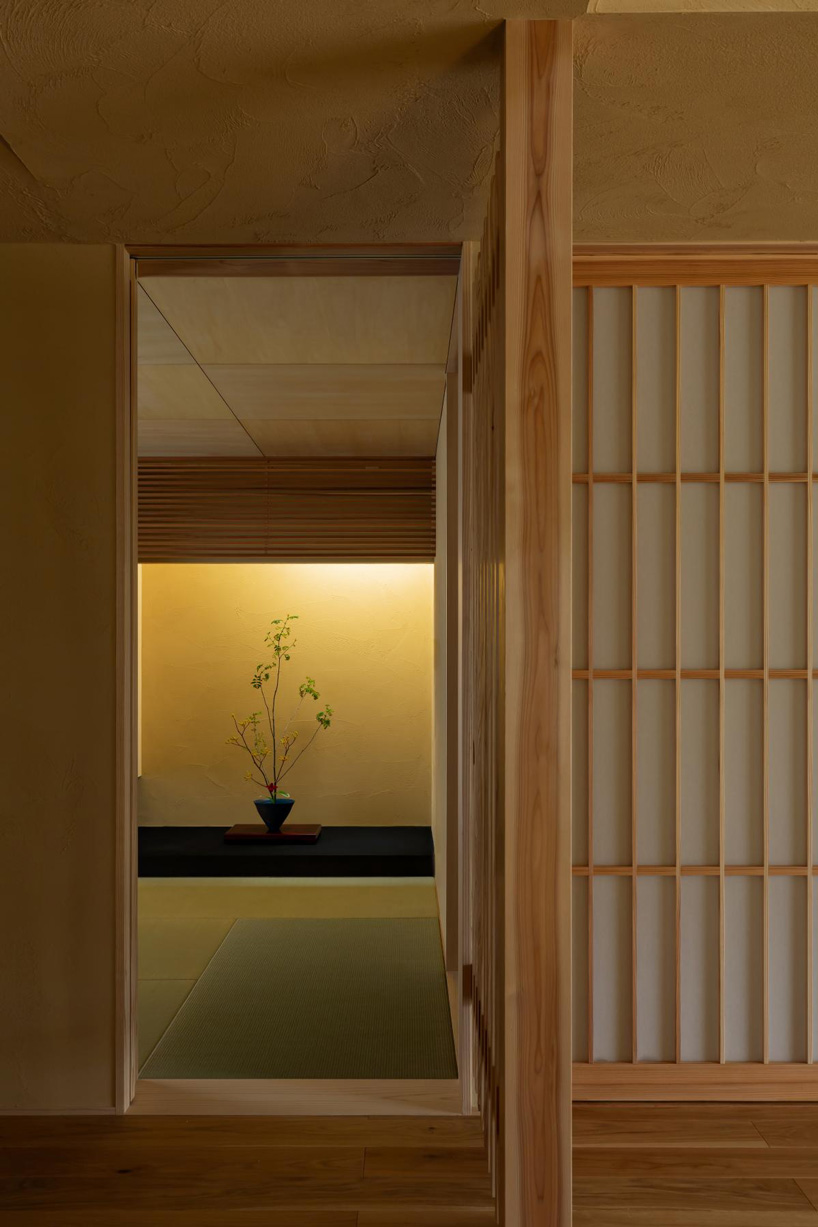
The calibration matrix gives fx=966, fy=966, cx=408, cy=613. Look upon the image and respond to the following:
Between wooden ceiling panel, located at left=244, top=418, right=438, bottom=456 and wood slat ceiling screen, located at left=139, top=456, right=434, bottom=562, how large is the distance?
148mm

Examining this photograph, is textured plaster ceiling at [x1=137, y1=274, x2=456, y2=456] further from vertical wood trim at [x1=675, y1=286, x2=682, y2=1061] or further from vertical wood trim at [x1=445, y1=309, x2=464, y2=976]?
vertical wood trim at [x1=675, y1=286, x2=682, y2=1061]

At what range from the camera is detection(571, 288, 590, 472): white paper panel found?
2.75 metres

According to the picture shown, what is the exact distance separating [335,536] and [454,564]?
2329 millimetres

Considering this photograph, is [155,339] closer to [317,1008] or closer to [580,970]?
[317,1008]

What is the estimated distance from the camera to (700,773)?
9.02ft

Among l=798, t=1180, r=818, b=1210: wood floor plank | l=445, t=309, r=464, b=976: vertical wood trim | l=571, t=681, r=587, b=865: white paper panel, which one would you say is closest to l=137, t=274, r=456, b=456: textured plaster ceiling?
l=445, t=309, r=464, b=976: vertical wood trim

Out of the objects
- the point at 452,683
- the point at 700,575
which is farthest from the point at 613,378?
the point at 452,683

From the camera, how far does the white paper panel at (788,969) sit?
2725 mm

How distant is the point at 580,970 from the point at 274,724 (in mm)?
3749

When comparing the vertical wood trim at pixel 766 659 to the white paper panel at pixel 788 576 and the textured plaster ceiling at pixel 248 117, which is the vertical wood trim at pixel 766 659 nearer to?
the white paper panel at pixel 788 576

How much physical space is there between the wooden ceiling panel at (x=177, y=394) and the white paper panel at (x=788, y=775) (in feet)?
8.68

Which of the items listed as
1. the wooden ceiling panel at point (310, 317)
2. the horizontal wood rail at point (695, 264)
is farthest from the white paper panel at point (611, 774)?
the wooden ceiling panel at point (310, 317)

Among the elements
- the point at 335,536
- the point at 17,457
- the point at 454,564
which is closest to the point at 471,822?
the point at 454,564

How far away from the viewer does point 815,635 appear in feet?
9.03
